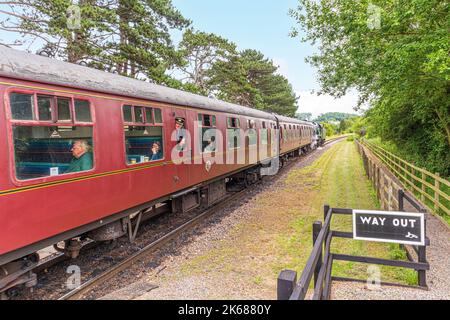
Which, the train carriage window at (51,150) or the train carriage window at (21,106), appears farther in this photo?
the train carriage window at (51,150)

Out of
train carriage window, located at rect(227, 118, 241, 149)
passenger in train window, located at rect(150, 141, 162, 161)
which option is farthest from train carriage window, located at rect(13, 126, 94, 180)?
train carriage window, located at rect(227, 118, 241, 149)

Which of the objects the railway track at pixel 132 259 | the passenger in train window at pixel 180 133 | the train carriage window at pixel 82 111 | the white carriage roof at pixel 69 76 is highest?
the white carriage roof at pixel 69 76

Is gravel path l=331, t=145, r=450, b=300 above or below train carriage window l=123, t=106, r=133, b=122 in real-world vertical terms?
below

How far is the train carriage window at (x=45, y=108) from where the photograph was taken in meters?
4.10

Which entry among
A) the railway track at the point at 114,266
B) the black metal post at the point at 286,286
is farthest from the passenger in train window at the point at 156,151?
the black metal post at the point at 286,286

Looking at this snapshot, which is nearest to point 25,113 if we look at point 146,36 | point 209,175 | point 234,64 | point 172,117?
point 172,117

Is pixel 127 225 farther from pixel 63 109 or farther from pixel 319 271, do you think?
pixel 319 271

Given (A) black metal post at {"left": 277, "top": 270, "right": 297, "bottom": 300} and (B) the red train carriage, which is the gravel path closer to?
(A) black metal post at {"left": 277, "top": 270, "right": 297, "bottom": 300}

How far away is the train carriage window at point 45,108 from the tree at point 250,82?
2665cm

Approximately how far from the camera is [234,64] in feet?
98.6

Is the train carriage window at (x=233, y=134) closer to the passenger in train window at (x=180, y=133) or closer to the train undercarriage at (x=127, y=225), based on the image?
the train undercarriage at (x=127, y=225)

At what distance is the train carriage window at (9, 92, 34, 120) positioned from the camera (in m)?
3.79

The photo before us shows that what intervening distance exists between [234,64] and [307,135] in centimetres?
978

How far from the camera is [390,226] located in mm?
4430
